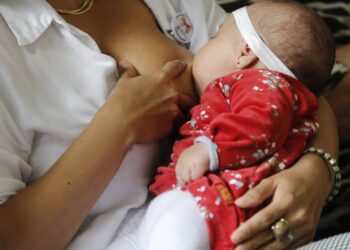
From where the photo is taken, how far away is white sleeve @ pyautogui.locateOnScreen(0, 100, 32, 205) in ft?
2.98

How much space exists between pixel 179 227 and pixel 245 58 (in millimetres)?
411

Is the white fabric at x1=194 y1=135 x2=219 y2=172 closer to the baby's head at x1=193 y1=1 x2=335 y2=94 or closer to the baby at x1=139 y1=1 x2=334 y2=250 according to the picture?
the baby at x1=139 y1=1 x2=334 y2=250

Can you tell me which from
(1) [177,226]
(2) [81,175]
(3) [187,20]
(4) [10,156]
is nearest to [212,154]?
(1) [177,226]

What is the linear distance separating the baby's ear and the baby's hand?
243 mm

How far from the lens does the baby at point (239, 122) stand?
0.90 metres

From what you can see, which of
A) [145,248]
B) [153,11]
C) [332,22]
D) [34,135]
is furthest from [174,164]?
[332,22]

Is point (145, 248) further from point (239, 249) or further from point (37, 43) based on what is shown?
point (37, 43)

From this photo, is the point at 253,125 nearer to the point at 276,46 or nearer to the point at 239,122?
the point at 239,122

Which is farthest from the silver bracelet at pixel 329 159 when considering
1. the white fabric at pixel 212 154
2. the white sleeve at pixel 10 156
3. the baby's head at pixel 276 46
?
the white sleeve at pixel 10 156

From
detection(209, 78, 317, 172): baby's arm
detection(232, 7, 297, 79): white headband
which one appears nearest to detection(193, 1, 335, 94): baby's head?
detection(232, 7, 297, 79): white headband

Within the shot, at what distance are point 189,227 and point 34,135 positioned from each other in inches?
14.4

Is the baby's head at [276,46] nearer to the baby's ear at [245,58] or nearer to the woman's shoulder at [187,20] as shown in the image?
the baby's ear at [245,58]

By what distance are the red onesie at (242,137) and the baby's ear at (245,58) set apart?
7cm

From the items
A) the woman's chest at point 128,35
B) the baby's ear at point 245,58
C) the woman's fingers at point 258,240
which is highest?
the woman's chest at point 128,35
